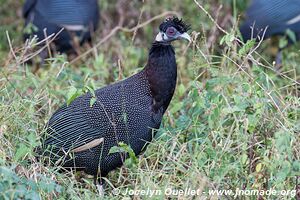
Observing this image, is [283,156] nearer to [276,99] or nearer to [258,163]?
[258,163]

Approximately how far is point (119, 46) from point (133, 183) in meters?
2.20

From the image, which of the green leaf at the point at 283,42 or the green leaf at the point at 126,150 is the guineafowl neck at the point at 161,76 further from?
the green leaf at the point at 283,42

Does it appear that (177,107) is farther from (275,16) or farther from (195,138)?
(275,16)

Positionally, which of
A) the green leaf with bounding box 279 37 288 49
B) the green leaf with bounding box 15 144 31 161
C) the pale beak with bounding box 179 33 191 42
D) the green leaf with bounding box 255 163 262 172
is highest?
the pale beak with bounding box 179 33 191 42

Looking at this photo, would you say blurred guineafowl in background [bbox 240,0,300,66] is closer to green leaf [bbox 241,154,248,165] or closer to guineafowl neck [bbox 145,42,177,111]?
guineafowl neck [bbox 145,42,177,111]

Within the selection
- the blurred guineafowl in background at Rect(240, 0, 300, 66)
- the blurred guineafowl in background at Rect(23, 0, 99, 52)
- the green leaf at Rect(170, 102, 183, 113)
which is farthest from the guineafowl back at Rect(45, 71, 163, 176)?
the blurred guineafowl in background at Rect(23, 0, 99, 52)

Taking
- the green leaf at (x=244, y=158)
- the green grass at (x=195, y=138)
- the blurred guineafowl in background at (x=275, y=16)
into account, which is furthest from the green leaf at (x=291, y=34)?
the green leaf at (x=244, y=158)

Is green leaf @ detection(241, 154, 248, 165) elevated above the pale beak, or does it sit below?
below

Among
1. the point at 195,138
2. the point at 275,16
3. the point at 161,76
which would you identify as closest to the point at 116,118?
the point at 161,76

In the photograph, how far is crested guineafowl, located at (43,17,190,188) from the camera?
3.56 meters

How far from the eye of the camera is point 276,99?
13.0 feet

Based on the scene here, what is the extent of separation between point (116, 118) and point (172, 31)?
0.49m

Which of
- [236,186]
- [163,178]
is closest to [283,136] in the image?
[236,186]

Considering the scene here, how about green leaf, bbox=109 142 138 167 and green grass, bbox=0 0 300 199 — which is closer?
green grass, bbox=0 0 300 199
